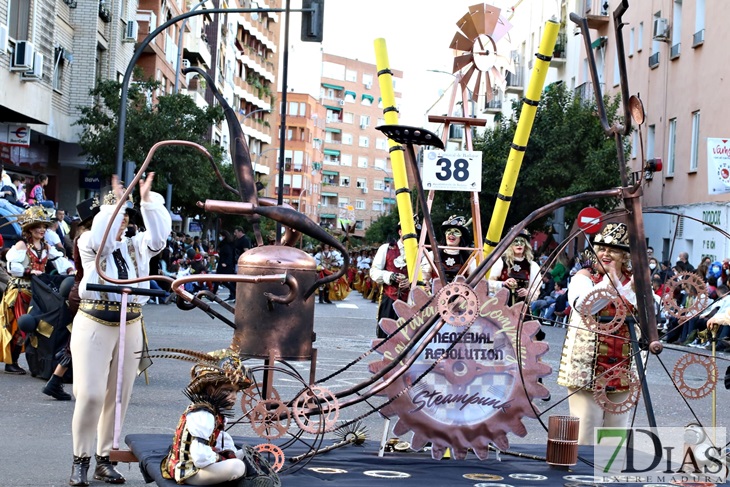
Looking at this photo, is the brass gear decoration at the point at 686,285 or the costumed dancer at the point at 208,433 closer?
the costumed dancer at the point at 208,433

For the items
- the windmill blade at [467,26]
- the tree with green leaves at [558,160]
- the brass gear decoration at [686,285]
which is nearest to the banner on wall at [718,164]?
the windmill blade at [467,26]

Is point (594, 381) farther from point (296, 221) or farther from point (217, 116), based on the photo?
point (217, 116)

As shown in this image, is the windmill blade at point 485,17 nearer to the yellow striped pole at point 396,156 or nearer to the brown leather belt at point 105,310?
the yellow striped pole at point 396,156

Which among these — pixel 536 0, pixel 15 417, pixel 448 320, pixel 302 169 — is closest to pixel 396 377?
pixel 448 320

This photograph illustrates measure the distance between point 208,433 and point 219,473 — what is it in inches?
8.1

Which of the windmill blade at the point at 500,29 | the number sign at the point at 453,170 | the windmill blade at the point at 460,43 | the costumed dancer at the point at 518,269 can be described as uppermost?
the windmill blade at the point at 500,29

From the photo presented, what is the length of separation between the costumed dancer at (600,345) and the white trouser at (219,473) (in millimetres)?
2285

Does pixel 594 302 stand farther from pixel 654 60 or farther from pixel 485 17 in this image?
pixel 654 60

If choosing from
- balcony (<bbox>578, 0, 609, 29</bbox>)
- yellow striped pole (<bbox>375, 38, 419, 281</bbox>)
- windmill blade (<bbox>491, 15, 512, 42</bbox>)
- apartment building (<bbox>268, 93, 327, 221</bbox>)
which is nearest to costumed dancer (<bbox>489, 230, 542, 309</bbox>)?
windmill blade (<bbox>491, 15, 512, 42</bbox>)

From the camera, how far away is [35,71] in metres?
26.4

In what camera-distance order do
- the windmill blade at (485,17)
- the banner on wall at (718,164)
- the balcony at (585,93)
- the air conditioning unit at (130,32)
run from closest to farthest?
the windmill blade at (485,17)
the banner on wall at (718,164)
the air conditioning unit at (130,32)
the balcony at (585,93)

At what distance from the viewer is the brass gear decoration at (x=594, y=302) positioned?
6.63m

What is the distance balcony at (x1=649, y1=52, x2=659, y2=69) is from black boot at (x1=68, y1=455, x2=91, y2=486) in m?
30.7

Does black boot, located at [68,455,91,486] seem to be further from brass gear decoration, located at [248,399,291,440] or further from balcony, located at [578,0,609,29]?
balcony, located at [578,0,609,29]
